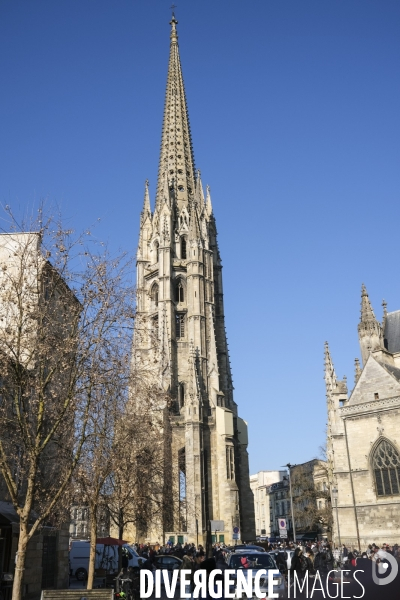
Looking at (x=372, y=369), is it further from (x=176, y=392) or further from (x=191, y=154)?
(x=191, y=154)

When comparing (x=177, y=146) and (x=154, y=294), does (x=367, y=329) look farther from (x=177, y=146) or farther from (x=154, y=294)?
(x=177, y=146)

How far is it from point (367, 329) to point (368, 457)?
1232 cm

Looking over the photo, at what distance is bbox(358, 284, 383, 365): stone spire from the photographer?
4766cm

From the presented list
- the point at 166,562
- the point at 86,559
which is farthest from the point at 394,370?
the point at 166,562

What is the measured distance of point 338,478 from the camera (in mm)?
40000

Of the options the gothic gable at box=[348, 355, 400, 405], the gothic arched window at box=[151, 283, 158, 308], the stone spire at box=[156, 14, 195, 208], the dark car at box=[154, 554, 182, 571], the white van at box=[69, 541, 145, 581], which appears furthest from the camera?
the stone spire at box=[156, 14, 195, 208]

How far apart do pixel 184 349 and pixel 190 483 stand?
42.4 ft

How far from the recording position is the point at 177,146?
2746 inches

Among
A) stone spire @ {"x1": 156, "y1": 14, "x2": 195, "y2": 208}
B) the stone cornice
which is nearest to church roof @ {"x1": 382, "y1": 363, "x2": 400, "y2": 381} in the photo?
the stone cornice

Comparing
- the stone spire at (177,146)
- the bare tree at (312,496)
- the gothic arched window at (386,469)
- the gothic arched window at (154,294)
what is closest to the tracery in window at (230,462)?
the bare tree at (312,496)

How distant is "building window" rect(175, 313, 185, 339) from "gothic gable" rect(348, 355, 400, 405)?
19909 millimetres

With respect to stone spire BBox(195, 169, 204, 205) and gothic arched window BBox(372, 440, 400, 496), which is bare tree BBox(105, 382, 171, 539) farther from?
stone spire BBox(195, 169, 204, 205)

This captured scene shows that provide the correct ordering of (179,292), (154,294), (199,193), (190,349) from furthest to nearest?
(199,193), (154,294), (179,292), (190,349)

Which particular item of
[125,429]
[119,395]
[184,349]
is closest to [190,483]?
[184,349]
